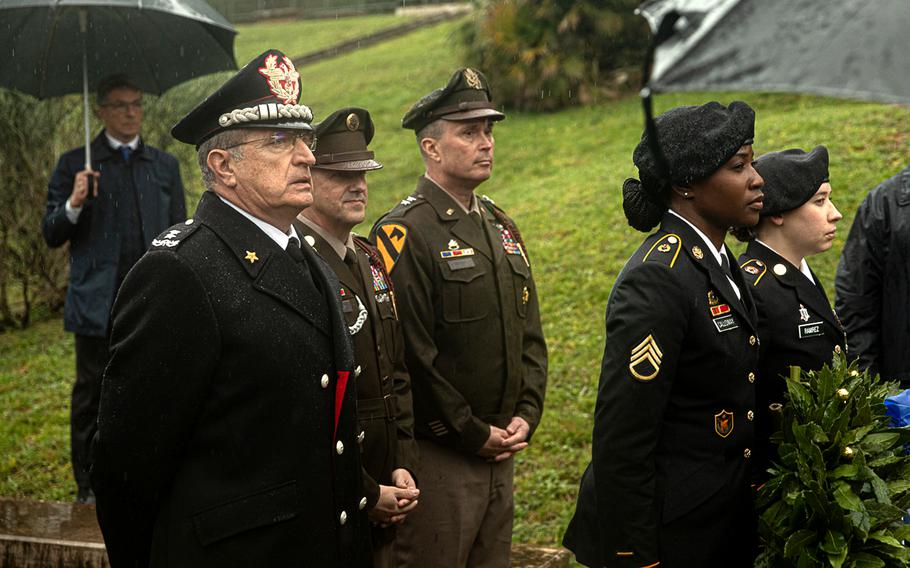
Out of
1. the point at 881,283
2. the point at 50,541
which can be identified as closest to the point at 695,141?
the point at 881,283

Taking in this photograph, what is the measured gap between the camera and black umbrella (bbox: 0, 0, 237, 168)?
5.44 meters

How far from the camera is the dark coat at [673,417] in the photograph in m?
3.25

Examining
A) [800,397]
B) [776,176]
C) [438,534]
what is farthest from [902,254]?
[438,534]

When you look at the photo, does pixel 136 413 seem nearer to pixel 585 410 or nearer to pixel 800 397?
pixel 800 397

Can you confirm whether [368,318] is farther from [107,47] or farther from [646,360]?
[107,47]

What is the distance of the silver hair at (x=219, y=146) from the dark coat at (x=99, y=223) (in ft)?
9.96

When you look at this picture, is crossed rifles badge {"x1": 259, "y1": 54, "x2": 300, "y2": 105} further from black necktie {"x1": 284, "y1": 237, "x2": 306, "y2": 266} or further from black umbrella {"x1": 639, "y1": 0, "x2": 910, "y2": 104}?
black umbrella {"x1": 639, "y1": 0, "x2": 910, "y2": 104}

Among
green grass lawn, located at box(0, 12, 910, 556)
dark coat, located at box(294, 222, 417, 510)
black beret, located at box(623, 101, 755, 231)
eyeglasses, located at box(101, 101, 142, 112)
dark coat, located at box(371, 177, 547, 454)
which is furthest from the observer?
green grass lawn, located at box(0, 12, 910, 556)

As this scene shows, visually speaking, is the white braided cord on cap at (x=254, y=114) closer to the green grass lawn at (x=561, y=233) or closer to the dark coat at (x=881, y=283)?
the dark coat at (x=881, y=283)

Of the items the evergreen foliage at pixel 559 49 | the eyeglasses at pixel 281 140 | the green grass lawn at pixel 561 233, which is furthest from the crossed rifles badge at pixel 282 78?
the evergreen foliage at pixel 559 49

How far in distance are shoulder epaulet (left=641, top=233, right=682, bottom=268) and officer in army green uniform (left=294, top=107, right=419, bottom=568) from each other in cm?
105

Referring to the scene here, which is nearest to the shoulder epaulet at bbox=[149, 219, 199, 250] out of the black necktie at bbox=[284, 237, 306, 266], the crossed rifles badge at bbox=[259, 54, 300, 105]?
the black necktie at bbox=[284, 237, 306, 266]

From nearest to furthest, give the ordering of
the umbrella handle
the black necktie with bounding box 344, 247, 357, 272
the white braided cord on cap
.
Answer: the umbrella handle → the white braided cord on cap → the black necktie with bounding box 344, 247, 357, 272

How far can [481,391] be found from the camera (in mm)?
4531
